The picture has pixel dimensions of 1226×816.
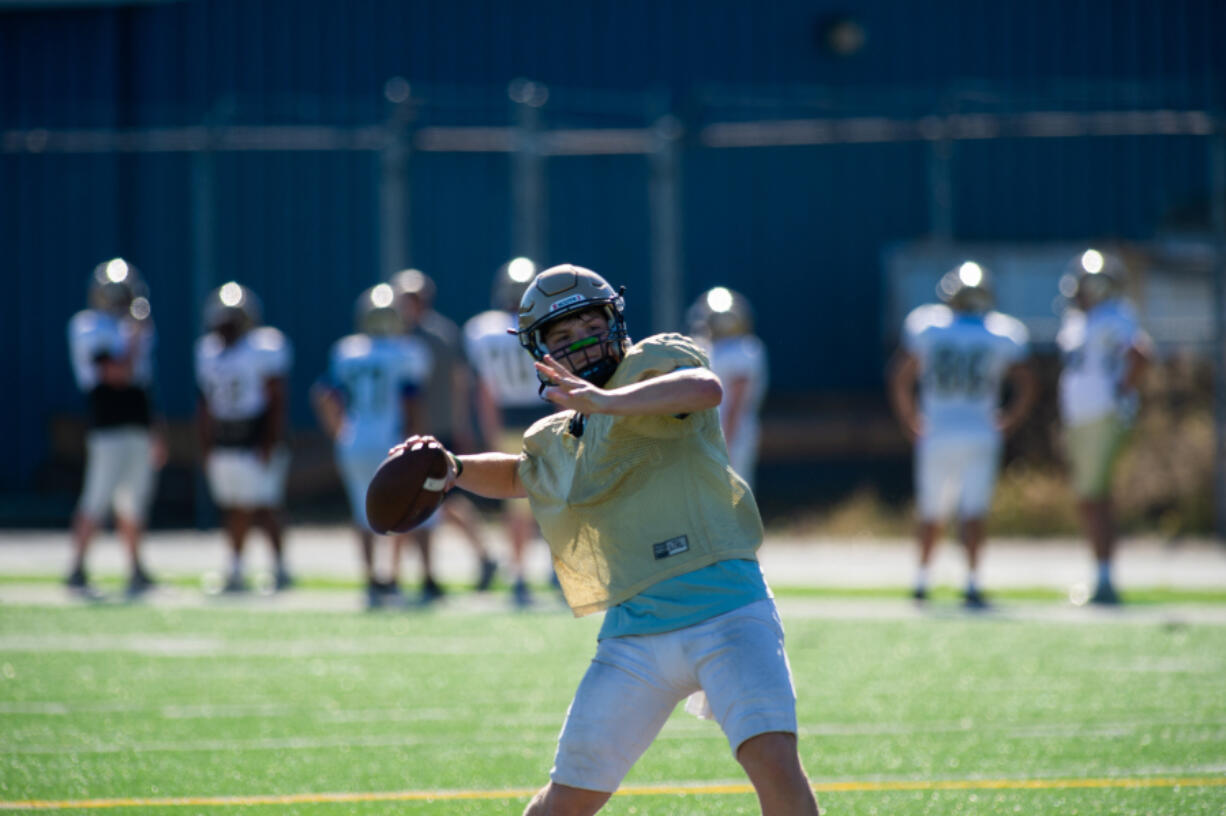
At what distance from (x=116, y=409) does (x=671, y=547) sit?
7.85 m

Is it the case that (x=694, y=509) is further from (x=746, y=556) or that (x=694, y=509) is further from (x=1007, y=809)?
(x=1007, y=809)

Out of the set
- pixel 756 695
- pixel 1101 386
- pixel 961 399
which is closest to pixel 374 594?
pixel 961 399

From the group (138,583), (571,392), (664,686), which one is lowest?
(138,583)

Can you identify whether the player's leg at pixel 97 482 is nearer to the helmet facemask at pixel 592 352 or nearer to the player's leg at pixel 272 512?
the player's leg at pixel 272 512

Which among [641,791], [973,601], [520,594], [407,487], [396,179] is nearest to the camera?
[407,487]

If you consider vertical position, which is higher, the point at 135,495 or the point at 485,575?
the point at 135,495

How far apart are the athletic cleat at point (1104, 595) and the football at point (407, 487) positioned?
6.88 m

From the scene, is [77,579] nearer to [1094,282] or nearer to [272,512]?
[272,512]

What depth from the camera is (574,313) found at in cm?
396

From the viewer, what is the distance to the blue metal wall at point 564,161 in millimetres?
17531

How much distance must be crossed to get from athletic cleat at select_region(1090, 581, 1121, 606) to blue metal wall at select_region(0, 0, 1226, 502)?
760cm

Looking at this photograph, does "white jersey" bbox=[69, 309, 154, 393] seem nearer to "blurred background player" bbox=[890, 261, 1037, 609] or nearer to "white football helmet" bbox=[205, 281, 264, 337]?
"white football helmet" bbox=[205, 281, 264, 337]

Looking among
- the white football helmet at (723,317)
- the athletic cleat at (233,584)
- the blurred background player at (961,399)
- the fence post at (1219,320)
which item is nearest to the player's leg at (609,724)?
the blurred background player at (961,399)

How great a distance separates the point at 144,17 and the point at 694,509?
51.2 feet
